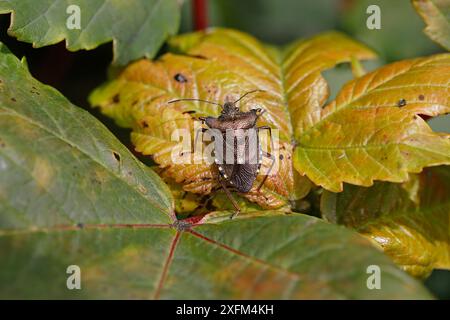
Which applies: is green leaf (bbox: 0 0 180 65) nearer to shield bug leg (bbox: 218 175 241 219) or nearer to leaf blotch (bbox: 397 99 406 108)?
shield bug leg (bbox: 218 175 241 219)

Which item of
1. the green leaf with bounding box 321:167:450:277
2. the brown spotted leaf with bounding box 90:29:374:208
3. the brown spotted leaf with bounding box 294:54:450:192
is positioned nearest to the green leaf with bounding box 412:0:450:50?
the brown spotted leaf with bounding box 294:54:450:192

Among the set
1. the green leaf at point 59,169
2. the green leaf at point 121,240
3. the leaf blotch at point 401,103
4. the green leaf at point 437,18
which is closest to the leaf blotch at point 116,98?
the green leaf at point 59,169

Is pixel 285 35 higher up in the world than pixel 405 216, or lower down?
higher up

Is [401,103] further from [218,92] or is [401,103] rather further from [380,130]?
[218,92]

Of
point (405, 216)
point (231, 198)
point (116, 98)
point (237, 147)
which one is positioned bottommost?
point (405, 216)

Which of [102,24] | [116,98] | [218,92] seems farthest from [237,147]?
[102,24]

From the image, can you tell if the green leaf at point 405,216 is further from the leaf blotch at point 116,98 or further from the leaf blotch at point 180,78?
the leaf blotch at point 116,98

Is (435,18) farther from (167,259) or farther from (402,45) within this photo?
(167,259)
